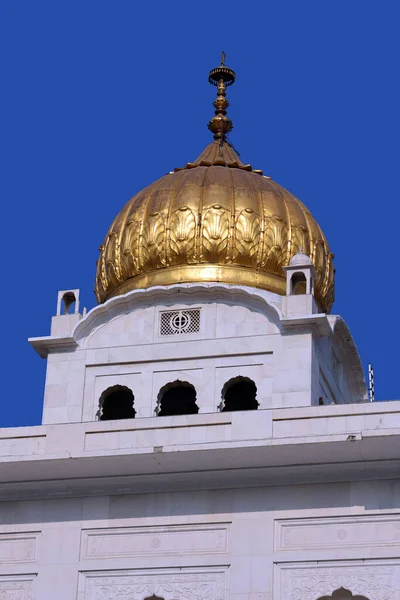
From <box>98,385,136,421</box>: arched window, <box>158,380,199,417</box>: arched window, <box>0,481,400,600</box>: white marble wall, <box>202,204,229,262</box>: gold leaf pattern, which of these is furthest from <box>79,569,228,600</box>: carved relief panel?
<box>202,204,229,262</box>: gold leaf pattern

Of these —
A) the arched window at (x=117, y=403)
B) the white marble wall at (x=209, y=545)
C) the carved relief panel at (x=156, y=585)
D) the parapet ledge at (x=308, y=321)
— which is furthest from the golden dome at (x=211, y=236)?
the carved relief panel at (x=156, y=585)

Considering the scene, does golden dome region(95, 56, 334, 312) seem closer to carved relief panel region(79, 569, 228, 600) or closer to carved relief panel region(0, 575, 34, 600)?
carved relief panel region(79, 569, 228, 600)

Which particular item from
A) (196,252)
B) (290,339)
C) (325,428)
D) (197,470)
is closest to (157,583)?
(197,470)

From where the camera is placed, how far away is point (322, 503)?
2034 cm

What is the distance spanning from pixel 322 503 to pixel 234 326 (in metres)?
4.55

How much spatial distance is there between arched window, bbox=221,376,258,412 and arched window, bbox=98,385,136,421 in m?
1.36

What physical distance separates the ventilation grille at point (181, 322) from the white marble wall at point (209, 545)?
401cm

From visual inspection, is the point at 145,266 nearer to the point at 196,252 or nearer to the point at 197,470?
the point at 196,252

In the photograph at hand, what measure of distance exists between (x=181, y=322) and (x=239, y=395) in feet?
4.68

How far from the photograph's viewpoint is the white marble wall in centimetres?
1994

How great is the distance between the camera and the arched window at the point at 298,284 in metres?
24.5

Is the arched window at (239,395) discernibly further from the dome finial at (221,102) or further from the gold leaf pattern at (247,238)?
the dome finial at (221,102)

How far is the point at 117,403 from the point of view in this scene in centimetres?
2444

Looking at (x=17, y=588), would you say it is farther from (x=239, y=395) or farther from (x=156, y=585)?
(x=239, y=395)
